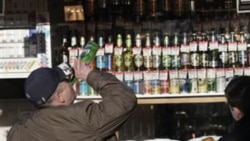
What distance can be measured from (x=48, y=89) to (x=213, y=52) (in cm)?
276

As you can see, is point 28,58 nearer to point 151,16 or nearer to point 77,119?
point 151,16

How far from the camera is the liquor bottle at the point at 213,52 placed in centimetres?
588

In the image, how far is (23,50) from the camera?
593 centimetres

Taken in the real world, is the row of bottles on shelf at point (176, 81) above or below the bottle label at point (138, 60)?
below

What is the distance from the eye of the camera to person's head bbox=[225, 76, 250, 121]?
12.9 ft

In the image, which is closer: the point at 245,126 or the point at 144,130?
the point at 245,126

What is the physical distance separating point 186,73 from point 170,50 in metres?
0.26

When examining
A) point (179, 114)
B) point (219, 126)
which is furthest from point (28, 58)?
point (219, 126)

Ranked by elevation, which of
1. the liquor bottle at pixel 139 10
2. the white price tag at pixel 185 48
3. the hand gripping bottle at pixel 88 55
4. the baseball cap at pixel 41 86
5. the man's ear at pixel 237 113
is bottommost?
the man's ear at pixel 237 113

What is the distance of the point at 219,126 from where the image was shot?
621cm

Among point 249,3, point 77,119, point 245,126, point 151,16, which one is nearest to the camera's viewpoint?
point 77,119

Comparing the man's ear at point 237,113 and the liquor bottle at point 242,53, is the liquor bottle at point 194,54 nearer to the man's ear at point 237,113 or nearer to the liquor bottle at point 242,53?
the liquor bottle at point 242,53

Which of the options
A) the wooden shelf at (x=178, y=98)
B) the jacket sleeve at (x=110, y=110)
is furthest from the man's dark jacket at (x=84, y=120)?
the wooden shelf at (x=178, y=98)

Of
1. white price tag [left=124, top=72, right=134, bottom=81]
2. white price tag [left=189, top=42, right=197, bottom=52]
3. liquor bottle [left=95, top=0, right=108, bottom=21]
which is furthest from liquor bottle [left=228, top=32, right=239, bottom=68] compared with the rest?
liquor bottle [left=95, top=0, right=108, bottom=21]
